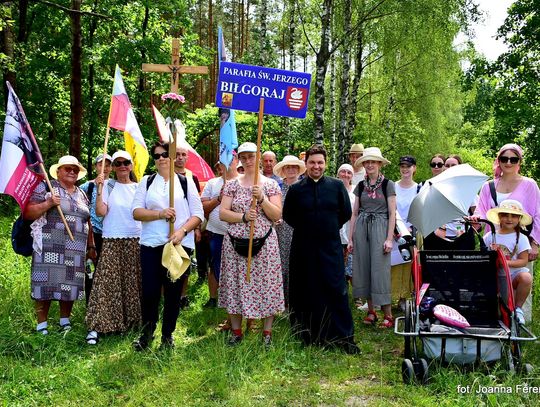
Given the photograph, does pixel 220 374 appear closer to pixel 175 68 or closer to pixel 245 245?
pixel 245 245

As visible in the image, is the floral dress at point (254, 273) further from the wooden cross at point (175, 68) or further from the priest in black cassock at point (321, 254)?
the wooden cross at point (175, 68)

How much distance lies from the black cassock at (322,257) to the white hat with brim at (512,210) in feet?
4.66

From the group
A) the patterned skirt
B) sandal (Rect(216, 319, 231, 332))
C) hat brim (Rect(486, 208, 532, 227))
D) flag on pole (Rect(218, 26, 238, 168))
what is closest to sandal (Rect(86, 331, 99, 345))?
the patterned skirt

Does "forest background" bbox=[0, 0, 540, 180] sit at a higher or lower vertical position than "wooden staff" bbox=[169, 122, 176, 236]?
higher

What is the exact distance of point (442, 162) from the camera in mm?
6887

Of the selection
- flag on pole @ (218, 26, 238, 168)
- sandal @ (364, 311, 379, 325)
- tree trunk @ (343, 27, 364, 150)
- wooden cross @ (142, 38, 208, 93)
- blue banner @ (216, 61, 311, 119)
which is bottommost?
sandal @ (364, 311, 379, 325)

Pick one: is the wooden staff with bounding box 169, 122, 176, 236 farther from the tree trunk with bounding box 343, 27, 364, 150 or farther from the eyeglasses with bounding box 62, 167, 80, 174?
the tree trunk with bounding box 343, 27, 364, 150

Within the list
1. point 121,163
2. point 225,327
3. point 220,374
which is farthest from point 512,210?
point 121,163

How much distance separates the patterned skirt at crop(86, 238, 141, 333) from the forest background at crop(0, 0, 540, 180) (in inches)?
184

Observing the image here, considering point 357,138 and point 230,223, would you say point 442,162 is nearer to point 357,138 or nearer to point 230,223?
point 230,223

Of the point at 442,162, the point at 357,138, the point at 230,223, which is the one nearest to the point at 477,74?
the point at 442,162

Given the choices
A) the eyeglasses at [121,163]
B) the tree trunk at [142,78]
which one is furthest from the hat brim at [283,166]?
the tree trunk at [142,78]

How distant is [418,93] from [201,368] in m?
18.7

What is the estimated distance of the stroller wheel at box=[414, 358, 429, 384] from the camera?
4023 mm
